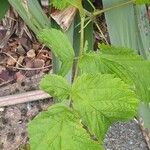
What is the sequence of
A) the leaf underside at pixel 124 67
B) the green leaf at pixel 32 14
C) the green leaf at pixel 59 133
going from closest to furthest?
the green leaf at pixel 59 133, the leaf underside at pixel 124 67, the green leaf at pixel 32 14

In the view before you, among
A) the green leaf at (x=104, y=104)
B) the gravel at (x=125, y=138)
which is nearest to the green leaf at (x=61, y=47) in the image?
the green leaf at (x=104, y=104)

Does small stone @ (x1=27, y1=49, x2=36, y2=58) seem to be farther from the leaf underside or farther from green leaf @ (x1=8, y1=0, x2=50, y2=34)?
the leaf underside

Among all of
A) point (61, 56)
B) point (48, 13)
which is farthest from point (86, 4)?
point (61, 56)

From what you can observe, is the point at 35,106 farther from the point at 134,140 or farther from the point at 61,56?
the point at 61,56

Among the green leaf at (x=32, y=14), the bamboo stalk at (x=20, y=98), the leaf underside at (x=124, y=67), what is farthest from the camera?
the bamboo stalk at (x=20, y=98)

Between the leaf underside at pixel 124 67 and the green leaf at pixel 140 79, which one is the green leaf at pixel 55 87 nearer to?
the leaf underside at pixel 124 67

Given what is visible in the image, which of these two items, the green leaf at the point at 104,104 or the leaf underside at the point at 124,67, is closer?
the green leaf at the point at 104,104
